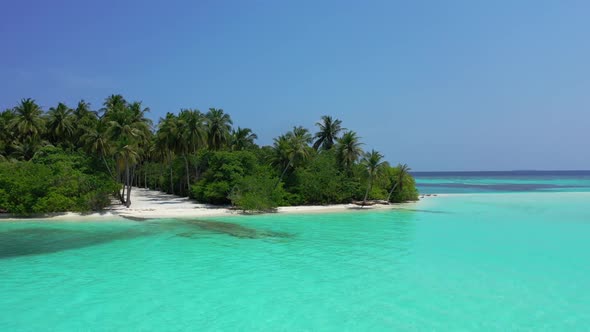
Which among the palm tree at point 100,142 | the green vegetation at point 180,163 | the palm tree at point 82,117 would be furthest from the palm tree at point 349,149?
the palm tree at point 82,117

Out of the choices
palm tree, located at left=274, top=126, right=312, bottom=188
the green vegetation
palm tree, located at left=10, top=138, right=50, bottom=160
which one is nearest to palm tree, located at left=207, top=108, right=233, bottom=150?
the green vegetation

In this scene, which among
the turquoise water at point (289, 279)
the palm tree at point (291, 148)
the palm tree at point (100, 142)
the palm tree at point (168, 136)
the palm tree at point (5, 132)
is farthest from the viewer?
the palm tree at point (5, 132)

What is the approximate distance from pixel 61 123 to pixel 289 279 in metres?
47.3

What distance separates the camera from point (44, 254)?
1838 centimetres

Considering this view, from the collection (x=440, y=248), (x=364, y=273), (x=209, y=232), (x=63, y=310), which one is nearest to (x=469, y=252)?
(x=440, y=248)

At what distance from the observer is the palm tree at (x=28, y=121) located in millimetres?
Answer: 47031

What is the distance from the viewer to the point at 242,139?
54.3m

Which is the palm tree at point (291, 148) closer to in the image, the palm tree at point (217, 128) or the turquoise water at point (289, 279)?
the palm tree at point (217, 128)

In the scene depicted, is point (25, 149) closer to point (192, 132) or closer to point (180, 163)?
point (180, 163)

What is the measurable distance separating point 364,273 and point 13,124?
50467 millimetres

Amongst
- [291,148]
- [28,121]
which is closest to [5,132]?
[28,121]

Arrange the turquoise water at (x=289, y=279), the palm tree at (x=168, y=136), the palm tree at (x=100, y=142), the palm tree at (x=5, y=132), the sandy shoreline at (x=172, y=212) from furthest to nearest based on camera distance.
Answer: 1. the palm tree at (x=5, y=132)
2. the palm tree at (x=168, y=136)
3. the palm tree at (x=100, y=142)
4. the sandy shoreline at (x=172, y=212)
5. the turquoise water at (x=289, y=279)

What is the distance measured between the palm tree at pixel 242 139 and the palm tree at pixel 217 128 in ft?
14.6

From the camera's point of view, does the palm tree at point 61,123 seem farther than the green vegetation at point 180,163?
Yes
